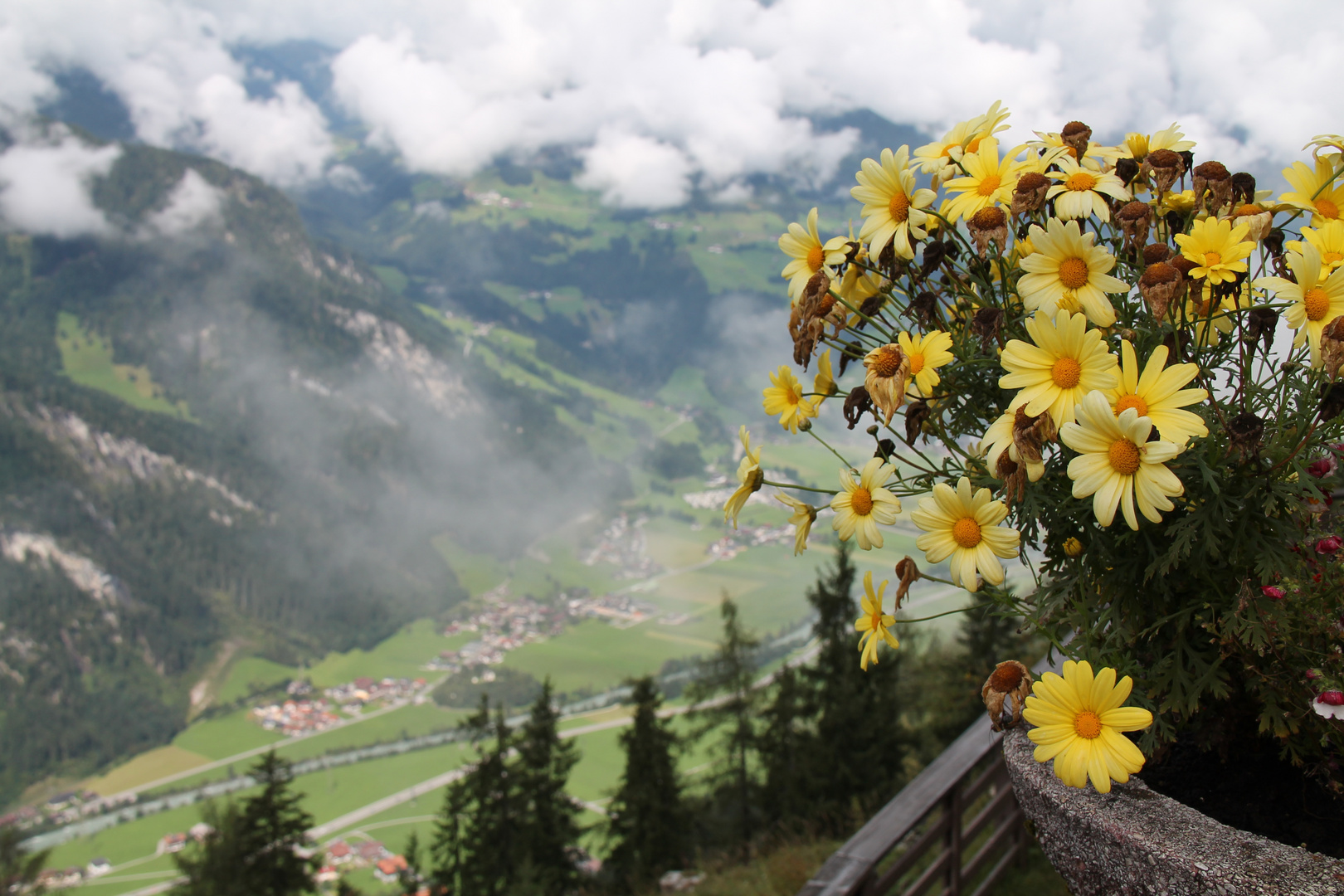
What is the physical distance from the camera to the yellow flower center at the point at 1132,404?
914mm

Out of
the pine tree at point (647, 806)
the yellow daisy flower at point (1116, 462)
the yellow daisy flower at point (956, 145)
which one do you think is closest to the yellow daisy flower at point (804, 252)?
the yellow daisy flower at point (956, 145)

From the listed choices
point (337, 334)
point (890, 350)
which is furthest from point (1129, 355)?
point (337, 334)

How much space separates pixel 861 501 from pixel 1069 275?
0.43 m

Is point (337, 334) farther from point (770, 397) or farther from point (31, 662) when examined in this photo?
point (770, 397)

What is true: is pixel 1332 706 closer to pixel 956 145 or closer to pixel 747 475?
pixel 747 475

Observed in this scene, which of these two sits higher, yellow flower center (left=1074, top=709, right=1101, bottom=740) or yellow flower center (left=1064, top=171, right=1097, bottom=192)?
yellow flower center (left=1064, top=171, right=1097, bottom=192)

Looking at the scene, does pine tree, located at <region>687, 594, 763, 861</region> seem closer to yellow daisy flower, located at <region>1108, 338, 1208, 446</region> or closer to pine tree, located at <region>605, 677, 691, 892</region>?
pine tree, located at <region>605, 677, 691, 892</region>

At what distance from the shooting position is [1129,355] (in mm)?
894

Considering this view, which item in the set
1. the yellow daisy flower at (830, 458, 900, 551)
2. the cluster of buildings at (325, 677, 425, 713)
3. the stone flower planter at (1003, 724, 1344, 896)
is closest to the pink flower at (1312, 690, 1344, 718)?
the stone flower planter at (1003, 724, 1344, 896)

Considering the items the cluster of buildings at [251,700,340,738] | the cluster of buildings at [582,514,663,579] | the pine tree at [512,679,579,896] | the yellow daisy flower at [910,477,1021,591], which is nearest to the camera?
the yellow daisy flower at [910,477,1021,591]

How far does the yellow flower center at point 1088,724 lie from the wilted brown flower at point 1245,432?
0.38 m

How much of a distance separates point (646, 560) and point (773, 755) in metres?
116

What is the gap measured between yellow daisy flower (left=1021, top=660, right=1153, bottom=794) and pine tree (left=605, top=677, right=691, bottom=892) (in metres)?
17.2

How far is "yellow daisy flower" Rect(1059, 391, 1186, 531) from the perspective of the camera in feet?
2.72
